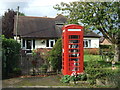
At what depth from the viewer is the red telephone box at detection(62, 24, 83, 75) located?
6.77m

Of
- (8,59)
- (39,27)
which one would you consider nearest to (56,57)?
(8,59)

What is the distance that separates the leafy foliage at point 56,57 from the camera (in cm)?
797

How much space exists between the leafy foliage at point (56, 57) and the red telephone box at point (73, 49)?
1.24 metres

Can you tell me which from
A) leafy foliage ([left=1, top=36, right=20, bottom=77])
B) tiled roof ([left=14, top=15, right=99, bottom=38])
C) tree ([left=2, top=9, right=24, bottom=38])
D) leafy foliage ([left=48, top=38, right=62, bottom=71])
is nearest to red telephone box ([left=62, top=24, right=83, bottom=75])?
leafy foliage ([left=48, top=38, right=62, bottom=71])

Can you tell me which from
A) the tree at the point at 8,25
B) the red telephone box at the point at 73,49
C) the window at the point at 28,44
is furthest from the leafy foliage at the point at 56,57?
the tree at the point at 8,25

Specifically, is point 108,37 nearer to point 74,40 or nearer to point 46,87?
point 74,40

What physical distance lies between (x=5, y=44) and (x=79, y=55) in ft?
11.2

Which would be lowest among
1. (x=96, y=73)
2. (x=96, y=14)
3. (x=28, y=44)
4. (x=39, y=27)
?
(x=96, y=73)

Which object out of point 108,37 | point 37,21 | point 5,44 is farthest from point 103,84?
point 37,21

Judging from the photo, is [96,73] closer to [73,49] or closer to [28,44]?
[73,49]

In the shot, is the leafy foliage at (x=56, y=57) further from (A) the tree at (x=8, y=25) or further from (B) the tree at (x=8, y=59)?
(A) the tree at (x=8, y=25)

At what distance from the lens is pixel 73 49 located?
22.5 feet

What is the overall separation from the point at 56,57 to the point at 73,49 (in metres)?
1.41

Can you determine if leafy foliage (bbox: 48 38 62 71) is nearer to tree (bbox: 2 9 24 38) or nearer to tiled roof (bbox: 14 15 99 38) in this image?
tiled roof (bbox: 14 15 99 38)
